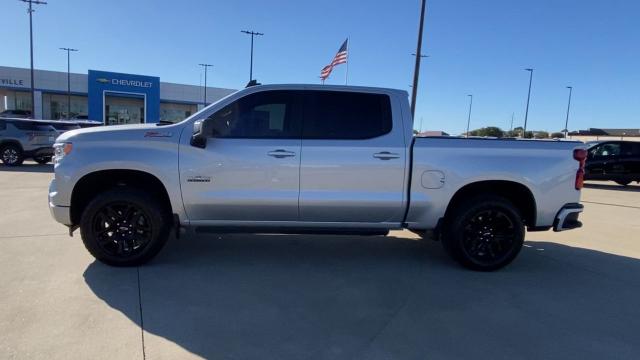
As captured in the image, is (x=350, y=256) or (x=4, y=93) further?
(x=4, y=93)

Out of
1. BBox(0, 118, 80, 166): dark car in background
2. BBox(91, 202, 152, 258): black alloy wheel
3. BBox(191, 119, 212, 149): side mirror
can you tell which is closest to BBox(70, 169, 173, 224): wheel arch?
BBox(91, 202, 152, 258): black alloy wheel

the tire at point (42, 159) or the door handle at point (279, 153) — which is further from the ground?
the door handle at point (279, 153)

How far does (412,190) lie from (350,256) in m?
1.25

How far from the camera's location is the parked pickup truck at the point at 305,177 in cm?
474

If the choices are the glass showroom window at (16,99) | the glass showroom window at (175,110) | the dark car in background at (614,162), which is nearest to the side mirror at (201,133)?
the dark car in background at (614,162)

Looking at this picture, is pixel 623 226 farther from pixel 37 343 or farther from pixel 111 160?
pixel 37 343

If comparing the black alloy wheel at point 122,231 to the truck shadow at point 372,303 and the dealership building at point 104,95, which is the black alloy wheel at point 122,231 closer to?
the truck shadow at point 372,303

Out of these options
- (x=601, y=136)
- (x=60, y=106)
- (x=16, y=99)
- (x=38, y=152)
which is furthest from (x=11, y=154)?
(x=601, y=136)

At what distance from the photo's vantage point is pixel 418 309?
4.01 meters

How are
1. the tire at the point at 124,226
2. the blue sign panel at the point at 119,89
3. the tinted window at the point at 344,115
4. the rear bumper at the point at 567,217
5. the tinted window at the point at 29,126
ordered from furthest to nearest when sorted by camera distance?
the blue sign panel at the point at 119,89 < the tinted window at the point at 29,126 < the rear bumper at the point at 567,217 < the tinted window at the point at 344,115 < the tire at the point at 124,226

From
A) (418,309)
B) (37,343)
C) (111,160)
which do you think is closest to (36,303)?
(37,343)

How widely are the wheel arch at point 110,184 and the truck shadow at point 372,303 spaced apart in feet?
2.26

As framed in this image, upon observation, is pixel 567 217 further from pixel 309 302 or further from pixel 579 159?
pixel 309 302

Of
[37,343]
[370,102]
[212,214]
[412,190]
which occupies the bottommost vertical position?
[37,343]
